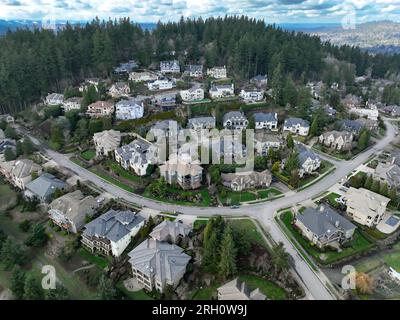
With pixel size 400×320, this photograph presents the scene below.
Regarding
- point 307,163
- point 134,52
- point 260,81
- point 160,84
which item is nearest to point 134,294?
point 307,163

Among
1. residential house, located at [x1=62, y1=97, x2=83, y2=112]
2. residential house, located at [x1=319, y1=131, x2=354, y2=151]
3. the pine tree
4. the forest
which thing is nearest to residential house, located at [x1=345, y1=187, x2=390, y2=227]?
residential house, located at [x1=319, y1=131, x2=354, y2=151]

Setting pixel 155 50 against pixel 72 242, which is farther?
pixel 155 50

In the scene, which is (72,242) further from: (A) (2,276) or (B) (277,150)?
(B) (277,150)

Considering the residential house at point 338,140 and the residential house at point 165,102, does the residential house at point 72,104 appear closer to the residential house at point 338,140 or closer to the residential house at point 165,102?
the residential house at point 165,102

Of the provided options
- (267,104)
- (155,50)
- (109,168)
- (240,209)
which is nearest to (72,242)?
(109,168)

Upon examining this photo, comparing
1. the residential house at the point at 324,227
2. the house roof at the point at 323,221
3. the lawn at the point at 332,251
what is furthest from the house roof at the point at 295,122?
the lawn at the point at 332,251
